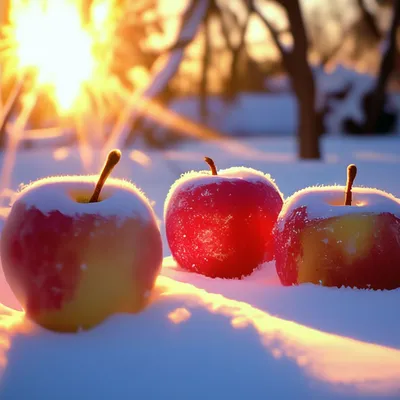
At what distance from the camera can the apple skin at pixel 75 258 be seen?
2.00 m

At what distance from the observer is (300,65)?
785cm

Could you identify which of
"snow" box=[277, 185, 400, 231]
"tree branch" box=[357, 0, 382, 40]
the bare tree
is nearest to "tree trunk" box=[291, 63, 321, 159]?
the bare tree

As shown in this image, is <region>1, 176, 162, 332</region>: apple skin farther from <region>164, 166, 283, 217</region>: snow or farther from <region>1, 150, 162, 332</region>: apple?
<region>164, 166, 283, 217</region>: snow

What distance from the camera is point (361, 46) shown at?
1809 cm

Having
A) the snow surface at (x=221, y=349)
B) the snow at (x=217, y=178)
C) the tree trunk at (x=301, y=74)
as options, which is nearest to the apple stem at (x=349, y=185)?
the snow surface at (x=221, y=349)

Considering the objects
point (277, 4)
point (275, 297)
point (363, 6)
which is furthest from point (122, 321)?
point (363, 6)

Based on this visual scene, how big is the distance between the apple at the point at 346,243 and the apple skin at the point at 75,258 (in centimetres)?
74

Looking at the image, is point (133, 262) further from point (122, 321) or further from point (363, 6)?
point (363, 6)

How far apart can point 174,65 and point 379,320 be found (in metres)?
5.85

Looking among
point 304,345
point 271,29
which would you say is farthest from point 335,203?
point 271,29

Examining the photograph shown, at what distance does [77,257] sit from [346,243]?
1.15 m

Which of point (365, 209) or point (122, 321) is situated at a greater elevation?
point (365, 209)

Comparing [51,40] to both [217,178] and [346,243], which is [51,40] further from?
[346,243]

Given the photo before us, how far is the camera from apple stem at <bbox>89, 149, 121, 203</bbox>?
2.08 metres
